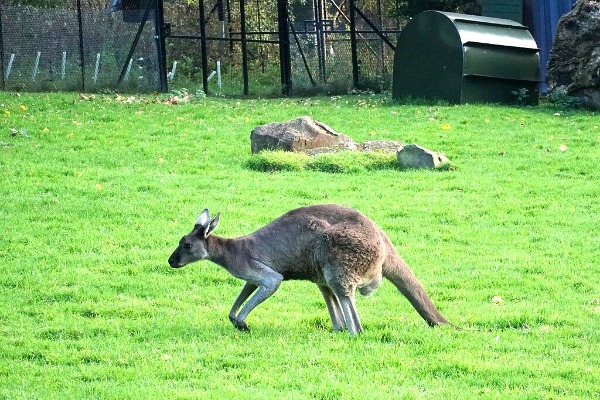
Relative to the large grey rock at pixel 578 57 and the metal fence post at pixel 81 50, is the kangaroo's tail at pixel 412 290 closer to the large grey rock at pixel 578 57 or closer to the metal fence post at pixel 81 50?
the large grey rock at pixel 578 57

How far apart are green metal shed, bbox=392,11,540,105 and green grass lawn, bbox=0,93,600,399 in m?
1.70

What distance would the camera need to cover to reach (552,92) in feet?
68.4

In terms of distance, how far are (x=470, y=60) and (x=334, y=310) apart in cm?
1316

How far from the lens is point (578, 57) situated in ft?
67.8

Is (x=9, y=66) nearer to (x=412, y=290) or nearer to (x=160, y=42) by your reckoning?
(x=160, y=42)

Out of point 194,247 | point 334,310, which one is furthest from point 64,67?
point 334,310

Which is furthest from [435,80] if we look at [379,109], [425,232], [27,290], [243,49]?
[27,290]

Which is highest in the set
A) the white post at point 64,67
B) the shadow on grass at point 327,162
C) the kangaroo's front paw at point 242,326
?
the white post at point 64,67

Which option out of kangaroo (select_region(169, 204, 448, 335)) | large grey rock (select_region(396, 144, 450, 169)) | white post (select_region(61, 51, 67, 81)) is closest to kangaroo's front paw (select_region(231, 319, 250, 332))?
kangaroo (select_region(169, 204, 448, 335))

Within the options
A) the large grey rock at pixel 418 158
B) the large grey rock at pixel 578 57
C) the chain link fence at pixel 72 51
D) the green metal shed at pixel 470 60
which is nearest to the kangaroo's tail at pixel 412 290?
the large grey rock at pixel 418 158

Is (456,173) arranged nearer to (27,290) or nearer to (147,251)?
(147,251)

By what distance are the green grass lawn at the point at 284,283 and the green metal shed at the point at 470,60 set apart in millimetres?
1697

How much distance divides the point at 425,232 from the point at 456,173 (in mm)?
3104

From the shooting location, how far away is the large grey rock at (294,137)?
1510 centimetres
